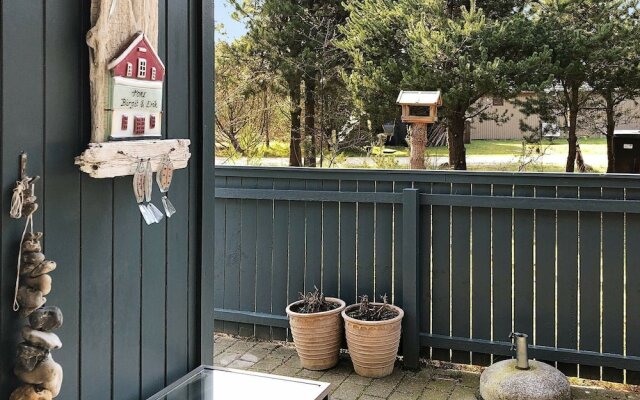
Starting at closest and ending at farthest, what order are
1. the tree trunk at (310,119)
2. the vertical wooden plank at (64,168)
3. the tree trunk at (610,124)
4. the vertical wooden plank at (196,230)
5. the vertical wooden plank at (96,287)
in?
1. the vertical wooden plank at (64,168)
2. the vertical wooden plank at (96,287)
3. the vertical wooden plank at (196,230)
4. the tree trunk at (610,124)
5. the tree trunk at (310,119)

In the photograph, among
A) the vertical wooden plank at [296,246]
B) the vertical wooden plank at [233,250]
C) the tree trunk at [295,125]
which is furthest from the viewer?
the tree trunk at [295,125]

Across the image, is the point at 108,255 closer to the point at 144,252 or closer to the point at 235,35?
the point at 144,252

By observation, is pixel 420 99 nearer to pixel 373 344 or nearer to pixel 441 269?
pixel 441 269

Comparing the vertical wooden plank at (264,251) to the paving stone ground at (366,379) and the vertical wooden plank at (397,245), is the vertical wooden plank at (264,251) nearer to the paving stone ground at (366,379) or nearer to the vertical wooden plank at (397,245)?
the paving stone ground at (366,379)

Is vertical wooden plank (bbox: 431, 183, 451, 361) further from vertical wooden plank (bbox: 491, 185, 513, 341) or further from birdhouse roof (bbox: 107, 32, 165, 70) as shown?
birdhouse roof (bbox: 107, 32, 165, 70)

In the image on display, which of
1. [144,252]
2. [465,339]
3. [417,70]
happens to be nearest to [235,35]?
[417,70]

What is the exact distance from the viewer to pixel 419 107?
4676 millimetres

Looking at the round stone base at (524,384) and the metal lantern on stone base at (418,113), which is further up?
the metal lantern on stone base at (418,113)

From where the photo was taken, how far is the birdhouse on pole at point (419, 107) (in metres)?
4.58

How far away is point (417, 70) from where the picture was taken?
8781 millimetres

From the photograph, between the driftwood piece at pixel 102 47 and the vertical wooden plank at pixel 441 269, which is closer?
the driftwood piece at pixel 102 47

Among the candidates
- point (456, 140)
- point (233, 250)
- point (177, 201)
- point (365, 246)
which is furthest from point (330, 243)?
point (456, 140)

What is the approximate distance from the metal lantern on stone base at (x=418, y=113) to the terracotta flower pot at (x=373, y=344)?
1900mm

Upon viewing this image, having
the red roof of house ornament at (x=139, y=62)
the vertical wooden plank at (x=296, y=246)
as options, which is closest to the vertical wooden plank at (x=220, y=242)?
the vertical wooden plank at (x=296, y=246)
